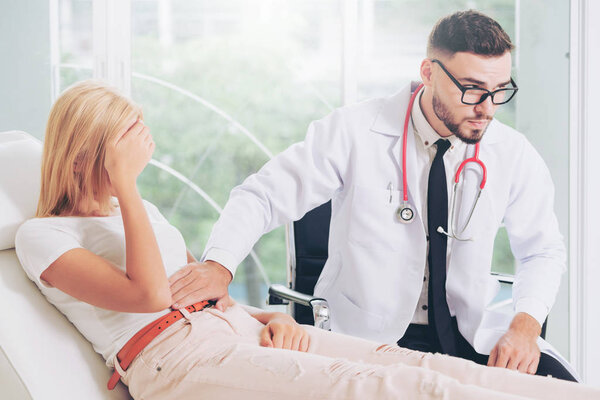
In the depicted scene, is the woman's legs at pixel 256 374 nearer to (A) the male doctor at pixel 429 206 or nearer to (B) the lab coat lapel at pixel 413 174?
(A) the male doctor at pixel 429 206

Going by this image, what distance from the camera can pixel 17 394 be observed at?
1.05 meters

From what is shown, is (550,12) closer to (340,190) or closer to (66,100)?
(340,190)

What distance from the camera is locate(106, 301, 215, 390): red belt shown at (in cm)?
114

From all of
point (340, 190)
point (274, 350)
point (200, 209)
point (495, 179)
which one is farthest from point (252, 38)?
point (274, 350)

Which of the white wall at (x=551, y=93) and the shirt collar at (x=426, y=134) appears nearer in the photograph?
the shirt collar at (x=426, y=134)

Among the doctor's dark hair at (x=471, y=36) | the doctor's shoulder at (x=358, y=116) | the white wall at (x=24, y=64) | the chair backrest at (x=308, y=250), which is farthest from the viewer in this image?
the white wall at (x=24, y=64)

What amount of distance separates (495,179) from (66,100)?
1118 mm

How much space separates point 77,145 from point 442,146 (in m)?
0.93

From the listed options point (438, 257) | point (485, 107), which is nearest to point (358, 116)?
point (485, 107)

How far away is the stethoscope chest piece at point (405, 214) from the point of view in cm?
157

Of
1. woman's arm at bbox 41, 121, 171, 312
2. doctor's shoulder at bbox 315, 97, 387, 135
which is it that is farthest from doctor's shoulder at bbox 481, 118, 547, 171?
woman's arm at bbox 41, 121, 171, 312

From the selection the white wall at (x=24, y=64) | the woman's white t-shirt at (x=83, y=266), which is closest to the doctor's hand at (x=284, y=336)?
the woman's white t-shirt at (x=83, y=266)

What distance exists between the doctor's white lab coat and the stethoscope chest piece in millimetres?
19

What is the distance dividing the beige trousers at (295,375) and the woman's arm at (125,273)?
0.32ft
